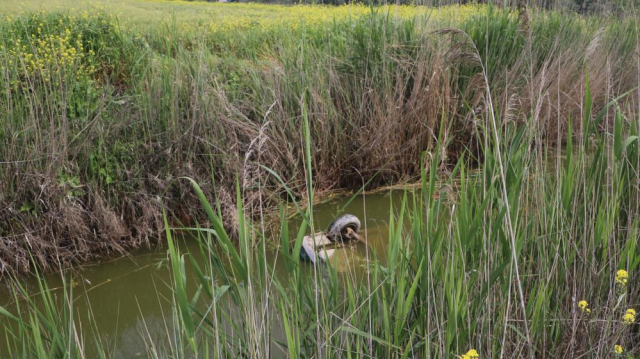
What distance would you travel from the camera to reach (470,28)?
5.48m

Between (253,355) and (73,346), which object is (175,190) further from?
(253,355)

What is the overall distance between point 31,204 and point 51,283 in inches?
20.0

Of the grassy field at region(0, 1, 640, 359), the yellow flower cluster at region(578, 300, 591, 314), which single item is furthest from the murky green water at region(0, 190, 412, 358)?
the yellow flower cluster at region(578, 300, 591, 314)

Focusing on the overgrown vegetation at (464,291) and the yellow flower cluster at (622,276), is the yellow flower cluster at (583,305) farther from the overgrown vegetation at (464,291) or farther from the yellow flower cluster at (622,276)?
the yellow flower cluster at (622,276)

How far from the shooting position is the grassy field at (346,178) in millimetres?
1876

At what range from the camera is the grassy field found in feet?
6.15

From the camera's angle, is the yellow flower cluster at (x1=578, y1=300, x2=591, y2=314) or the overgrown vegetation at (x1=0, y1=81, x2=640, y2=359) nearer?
the overgrown vegetation at (x1=0, y1=81, x2=640, y2=359)

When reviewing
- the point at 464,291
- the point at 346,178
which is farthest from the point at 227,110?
the point at 464,291

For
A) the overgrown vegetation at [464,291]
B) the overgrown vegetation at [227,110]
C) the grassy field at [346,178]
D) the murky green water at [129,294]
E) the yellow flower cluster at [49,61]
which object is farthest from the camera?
the yellow flower cluster at [49,61]

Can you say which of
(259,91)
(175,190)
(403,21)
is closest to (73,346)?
(175,190)

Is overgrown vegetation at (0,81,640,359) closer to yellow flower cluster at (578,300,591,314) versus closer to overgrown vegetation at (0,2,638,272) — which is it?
yellow flower cluster at (578,300,591,314)

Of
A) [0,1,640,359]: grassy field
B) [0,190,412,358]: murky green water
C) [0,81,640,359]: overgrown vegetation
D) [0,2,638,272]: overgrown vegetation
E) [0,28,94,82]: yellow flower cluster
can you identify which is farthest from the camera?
[0,28,94,82]: yellow flower cluster

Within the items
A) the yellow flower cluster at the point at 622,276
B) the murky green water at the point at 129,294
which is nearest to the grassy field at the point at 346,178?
the yellow flower cluster at the point at 622,276

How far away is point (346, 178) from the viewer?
5.16 meters
